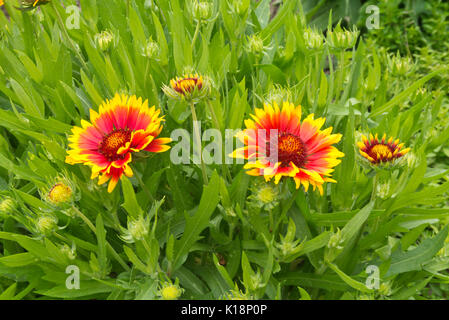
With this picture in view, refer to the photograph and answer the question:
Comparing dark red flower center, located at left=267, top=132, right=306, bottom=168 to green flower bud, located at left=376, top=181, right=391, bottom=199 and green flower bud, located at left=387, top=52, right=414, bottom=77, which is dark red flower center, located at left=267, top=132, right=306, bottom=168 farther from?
green flower bud, located at left=387, top=52, right=414, bottom=77

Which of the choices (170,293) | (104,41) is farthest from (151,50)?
(170,293)

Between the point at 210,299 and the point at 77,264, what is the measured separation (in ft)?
0.79

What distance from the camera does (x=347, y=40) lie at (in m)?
0.86

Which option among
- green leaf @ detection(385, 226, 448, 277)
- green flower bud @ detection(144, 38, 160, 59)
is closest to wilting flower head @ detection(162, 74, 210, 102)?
green flower bud @ detection(144, 38, 160, 59)

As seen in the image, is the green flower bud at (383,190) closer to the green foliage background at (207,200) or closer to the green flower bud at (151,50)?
the green foliage background at (207,200)

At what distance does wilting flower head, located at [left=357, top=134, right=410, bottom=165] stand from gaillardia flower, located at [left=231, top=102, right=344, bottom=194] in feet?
0.15

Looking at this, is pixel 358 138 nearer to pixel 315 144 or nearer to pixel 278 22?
pixel 315 144

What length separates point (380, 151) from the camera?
0.67m

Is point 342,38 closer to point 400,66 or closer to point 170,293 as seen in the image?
point 400,66

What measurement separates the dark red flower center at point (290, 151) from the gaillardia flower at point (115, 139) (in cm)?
17

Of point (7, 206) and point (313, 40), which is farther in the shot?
point (313, 40)

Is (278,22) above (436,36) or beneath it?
beneath

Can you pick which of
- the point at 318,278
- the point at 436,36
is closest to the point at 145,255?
the point at 318,278

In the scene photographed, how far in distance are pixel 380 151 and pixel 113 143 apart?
41 cm
